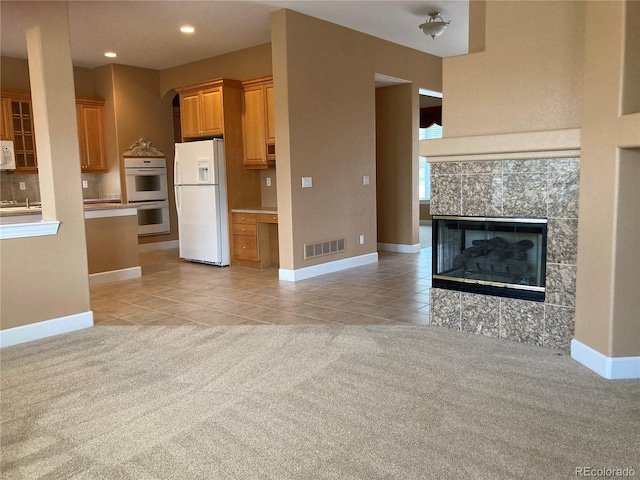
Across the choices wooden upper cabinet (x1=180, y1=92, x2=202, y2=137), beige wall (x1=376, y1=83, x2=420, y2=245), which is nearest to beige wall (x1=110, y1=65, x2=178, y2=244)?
wooden upper cabinet (x1=180, y1=92, x2=202, y2=137)

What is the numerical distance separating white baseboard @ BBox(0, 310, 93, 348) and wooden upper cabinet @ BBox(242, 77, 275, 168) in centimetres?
336

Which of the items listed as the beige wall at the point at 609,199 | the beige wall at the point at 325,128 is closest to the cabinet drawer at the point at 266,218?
the beige wall at the point at 325,128

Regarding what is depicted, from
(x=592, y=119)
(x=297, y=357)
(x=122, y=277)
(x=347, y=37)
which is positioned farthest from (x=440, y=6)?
(x=122, y=277)

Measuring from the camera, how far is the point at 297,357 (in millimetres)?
3502

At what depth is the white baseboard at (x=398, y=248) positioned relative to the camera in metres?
8.05

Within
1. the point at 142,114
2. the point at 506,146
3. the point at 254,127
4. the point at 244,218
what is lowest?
the point at 244,218

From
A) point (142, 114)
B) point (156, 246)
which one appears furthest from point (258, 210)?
point (142, 114)

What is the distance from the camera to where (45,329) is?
13.4 feet

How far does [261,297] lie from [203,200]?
7.79 ft

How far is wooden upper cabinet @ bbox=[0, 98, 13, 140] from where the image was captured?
7.26m

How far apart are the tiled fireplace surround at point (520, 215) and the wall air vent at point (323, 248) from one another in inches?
92.4

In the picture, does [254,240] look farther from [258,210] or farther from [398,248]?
[398,248]

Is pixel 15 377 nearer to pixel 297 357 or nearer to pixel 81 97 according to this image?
pixel 297 357

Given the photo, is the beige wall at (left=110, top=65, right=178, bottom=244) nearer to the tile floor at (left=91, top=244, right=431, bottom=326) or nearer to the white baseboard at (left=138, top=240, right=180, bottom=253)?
the white baseboard at (left=138, top=240, right=180, bottom=253)
